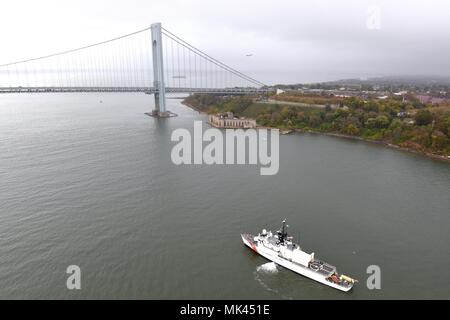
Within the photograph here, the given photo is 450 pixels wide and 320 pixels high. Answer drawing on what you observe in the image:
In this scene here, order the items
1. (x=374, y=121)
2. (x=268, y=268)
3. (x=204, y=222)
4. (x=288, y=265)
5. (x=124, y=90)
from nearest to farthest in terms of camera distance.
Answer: (x=288, y=265) → (x=268, y=268) → (x=204, y=222) → (x=374, y=121) → (x=124, y=90)

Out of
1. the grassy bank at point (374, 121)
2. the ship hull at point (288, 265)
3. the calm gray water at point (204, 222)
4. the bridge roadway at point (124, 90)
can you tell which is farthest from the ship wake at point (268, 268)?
the bridge roadway at point (124, 90)

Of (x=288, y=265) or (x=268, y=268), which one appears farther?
(x=268, y=268)

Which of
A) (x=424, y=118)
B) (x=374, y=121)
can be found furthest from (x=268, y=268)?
(x=374, y=121)

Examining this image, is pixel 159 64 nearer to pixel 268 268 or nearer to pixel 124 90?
pixel 124 90

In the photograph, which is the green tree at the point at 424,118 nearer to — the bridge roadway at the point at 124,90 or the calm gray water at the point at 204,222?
the calm gray water at the point at 204,222

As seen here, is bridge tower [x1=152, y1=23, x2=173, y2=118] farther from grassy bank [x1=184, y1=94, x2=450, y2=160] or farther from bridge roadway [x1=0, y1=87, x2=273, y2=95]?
grassy bank [x1=184, y1=94, x2=450, y2=160]
